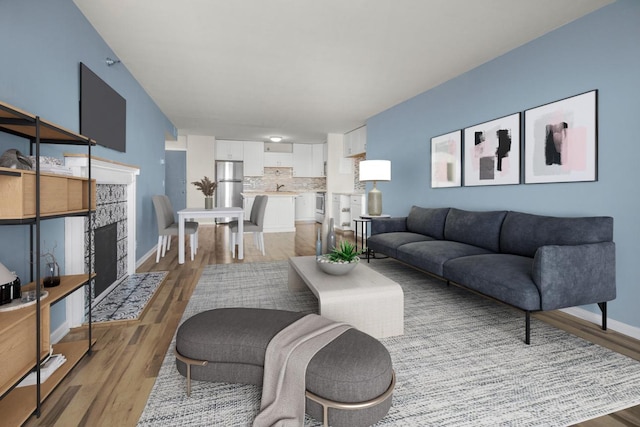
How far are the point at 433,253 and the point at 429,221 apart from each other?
3.48ft

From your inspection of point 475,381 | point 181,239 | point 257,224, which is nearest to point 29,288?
point 475,381

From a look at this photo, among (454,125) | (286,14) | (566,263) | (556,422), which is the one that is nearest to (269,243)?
(454,125)

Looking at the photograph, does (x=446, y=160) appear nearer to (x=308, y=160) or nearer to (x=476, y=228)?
(x=476, y=228)

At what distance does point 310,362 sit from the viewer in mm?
1326

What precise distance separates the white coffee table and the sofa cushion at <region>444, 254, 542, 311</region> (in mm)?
700

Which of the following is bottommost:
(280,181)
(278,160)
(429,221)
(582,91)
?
(429,221)

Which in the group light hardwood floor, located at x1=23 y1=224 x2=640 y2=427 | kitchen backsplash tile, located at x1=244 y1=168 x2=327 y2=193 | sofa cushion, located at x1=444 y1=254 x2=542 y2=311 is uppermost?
kitchen backsplash tile, located at x1=244 y1=168 x2=327 y2=193

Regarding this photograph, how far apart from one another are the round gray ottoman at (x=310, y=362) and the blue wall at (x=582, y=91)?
2.21 metres

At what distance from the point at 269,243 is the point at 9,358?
485cm

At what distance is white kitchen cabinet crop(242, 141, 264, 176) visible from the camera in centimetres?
901

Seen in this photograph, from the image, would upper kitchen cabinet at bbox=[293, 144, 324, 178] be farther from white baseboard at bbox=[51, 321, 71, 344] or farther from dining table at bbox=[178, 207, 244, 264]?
white baseboard at bbox=[51, 321, 71, 344]

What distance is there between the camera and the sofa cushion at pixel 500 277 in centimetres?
210

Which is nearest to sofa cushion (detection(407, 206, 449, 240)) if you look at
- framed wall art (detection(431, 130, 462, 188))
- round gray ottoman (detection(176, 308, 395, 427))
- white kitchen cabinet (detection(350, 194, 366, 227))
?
framed wall art (detection(431, 130, 462, 188))

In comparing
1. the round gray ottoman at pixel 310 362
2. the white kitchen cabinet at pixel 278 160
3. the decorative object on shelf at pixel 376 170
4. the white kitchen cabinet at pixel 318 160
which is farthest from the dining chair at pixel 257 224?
the white kitchen cabinet at pixel 318 160
